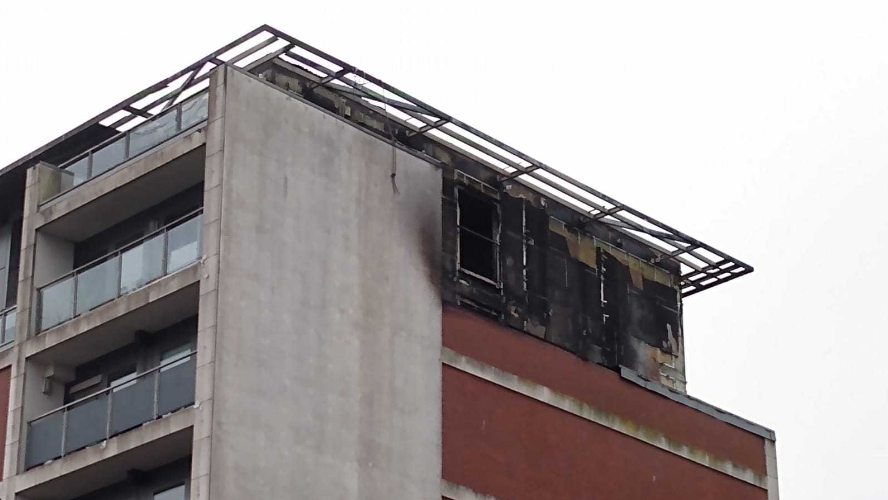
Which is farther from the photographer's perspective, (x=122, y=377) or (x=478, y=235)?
(x=478, y=235)

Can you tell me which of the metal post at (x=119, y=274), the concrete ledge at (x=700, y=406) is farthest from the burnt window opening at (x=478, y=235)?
the metal post at (x=119, y=274)

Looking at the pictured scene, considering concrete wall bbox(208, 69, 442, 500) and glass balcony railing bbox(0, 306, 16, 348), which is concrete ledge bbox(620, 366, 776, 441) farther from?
glass balcony railing bbox(0, 306, 16, 348)

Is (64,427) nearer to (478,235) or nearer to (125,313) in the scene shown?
(125,313)

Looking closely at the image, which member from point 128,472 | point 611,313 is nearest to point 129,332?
point 128,472

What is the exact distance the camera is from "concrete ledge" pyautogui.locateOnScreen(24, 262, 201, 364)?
4038 cm

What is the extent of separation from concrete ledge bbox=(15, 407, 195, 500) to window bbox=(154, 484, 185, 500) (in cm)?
60

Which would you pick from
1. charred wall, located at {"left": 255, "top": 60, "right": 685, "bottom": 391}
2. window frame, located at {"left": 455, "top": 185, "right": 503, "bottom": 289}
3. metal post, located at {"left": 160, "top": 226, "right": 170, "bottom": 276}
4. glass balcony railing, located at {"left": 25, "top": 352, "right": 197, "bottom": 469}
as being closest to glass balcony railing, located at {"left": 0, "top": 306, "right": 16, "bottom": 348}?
glass balcony railing, located at {"left": 25, "top": 352, "right": 197, "bottom": 469}

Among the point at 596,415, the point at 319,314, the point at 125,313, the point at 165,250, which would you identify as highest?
the point at 165,250

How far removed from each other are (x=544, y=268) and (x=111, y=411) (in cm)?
1193

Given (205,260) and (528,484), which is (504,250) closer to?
(528,484)

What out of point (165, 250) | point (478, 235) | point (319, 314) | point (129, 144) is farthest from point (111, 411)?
point (478, 235)

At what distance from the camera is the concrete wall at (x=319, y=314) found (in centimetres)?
3916

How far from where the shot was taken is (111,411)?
4116 cm

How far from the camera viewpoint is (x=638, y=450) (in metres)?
47.5
